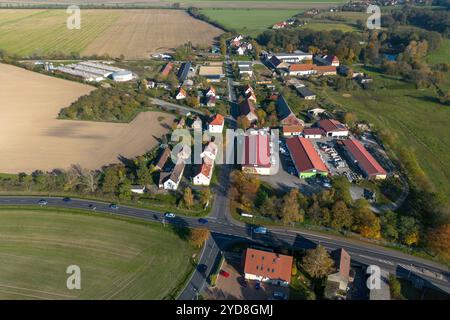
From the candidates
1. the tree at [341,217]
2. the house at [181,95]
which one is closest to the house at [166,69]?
the house at [181,95]

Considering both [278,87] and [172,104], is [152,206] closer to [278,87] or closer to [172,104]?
[172,104]

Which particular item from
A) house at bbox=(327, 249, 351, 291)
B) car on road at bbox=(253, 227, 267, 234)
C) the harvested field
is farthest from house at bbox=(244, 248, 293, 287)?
the harvested field

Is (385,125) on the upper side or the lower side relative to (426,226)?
upper

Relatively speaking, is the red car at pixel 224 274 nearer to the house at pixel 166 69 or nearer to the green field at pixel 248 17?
the house at pixel 166 69

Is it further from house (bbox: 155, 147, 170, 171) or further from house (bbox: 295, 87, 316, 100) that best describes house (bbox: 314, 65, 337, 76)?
house (bbox: 155, 147, 170, 171)

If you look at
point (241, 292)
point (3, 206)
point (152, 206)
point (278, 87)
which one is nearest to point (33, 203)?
point (3, 206)

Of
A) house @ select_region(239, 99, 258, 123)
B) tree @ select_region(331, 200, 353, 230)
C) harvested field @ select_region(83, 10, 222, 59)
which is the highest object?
harvested field @ select_region(83, 10, 222, 59)

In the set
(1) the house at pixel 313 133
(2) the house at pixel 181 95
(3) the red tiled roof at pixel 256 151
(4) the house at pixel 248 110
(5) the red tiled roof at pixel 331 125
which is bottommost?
(3) the red tiled roof at pixel 256 151
